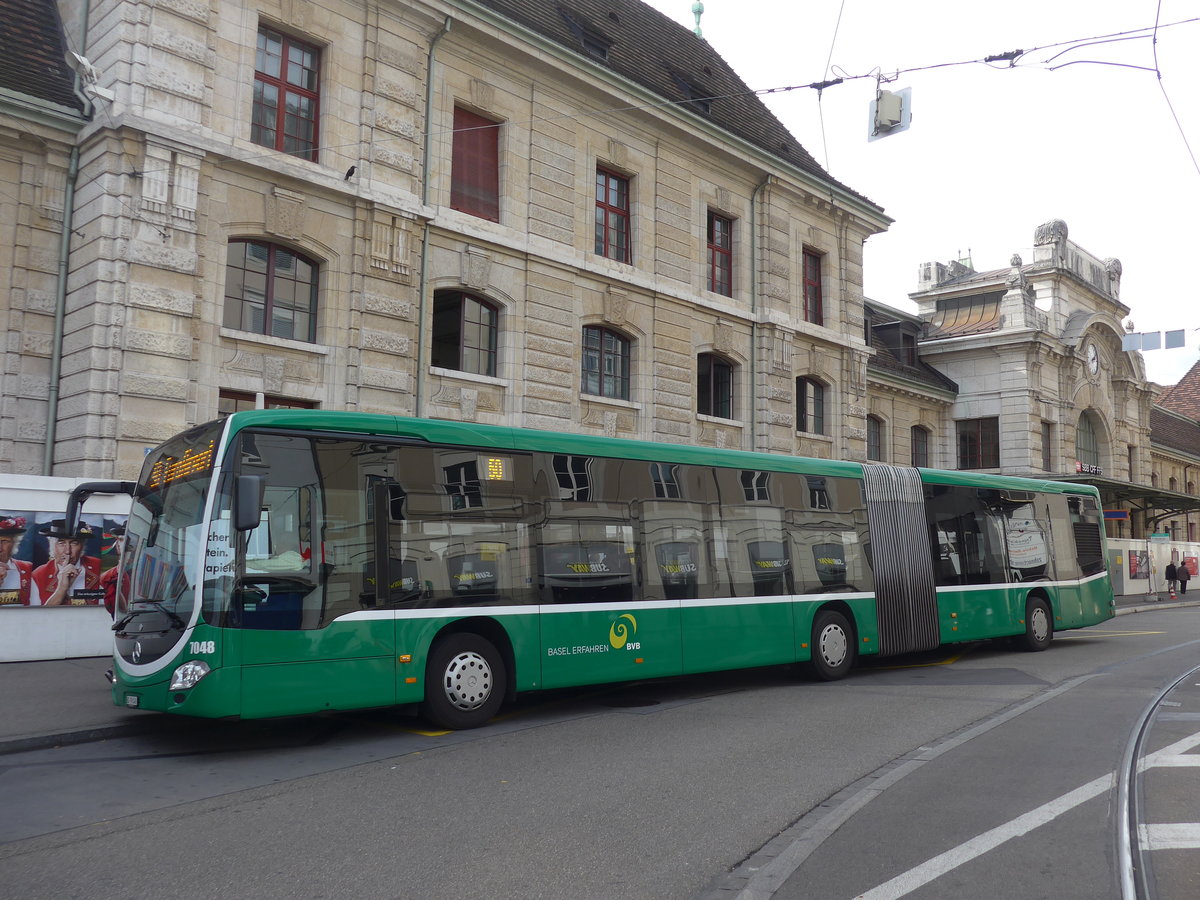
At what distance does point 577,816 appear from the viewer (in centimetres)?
627

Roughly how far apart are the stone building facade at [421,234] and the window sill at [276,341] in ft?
0.25

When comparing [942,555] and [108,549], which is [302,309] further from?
[942,555]

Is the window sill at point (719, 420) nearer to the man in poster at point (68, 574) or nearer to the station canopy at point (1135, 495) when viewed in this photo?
the man in poster at point (68, 574)

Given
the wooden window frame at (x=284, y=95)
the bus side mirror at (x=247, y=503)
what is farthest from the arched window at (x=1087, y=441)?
the bus side mirror at (x=247, y=503)

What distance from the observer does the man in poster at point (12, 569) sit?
43.0ft

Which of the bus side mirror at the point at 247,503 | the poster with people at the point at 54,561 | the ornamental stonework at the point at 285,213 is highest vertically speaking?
the ornamental stonework at the point at 285,213

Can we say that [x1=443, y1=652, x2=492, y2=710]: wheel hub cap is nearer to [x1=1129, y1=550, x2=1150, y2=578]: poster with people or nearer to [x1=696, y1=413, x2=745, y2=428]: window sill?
[x1=696, y1=413, x2=745, y2=428]: window sill

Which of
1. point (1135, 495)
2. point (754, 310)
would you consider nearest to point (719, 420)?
point (754, 310)

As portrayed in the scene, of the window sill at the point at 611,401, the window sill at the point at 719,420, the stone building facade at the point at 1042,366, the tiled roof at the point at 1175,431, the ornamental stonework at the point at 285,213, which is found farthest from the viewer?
the tiled roof at the point at 1175,431

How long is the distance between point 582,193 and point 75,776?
16250mm

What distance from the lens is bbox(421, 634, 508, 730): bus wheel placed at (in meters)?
9.45

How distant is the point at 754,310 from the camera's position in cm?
2545

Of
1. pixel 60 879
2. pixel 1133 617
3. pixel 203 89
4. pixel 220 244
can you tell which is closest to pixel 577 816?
pixel 60 879

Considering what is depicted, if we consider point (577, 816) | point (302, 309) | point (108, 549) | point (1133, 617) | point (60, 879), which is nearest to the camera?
point (60, 879)
